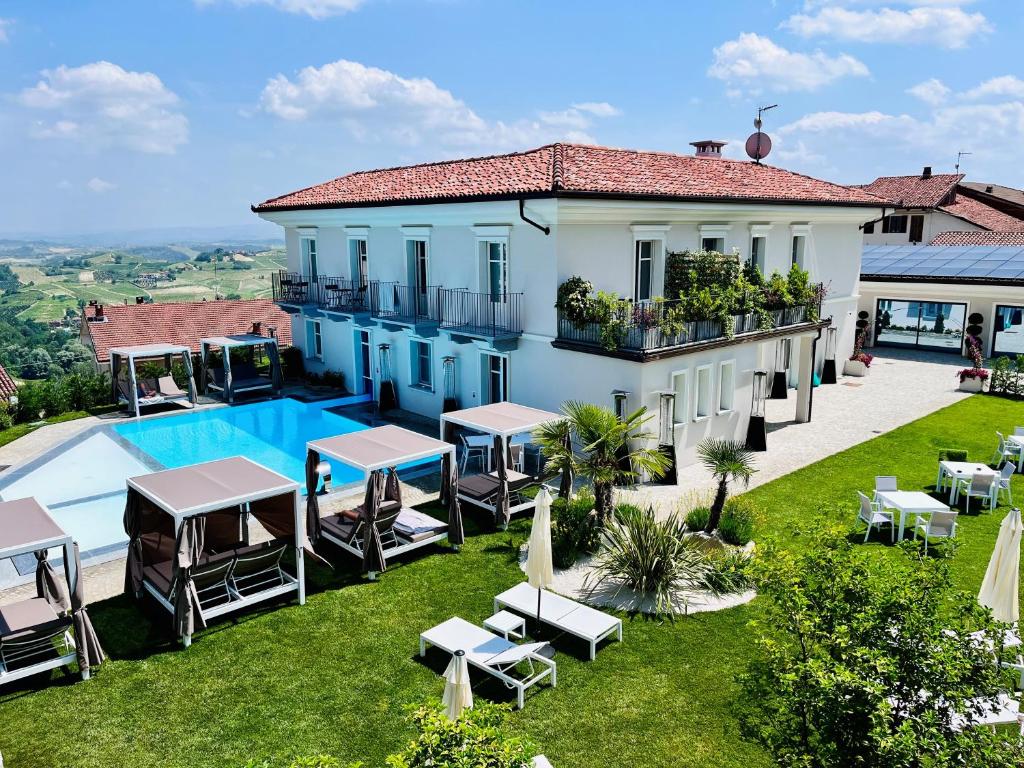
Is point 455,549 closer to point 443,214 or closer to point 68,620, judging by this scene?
point 68,620

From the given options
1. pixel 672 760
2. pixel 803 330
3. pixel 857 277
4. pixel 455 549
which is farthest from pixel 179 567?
pixel 857 277

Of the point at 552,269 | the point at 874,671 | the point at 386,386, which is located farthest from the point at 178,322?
the point at 874,671

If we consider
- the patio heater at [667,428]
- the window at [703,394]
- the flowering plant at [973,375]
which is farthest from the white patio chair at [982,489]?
the flowering plant at [973,375]

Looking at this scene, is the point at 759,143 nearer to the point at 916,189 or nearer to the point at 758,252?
the point at 758,252

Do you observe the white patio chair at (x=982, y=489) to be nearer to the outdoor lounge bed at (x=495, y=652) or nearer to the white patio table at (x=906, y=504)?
the white patio table at (x=906, y=504)

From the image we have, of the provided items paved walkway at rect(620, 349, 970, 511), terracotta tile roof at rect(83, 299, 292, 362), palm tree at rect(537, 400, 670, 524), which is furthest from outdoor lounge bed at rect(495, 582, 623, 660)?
terracotta tile roof at rect(83, 299, 292, 362)

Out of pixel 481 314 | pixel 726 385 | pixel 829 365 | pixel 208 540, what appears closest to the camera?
pixel 208 540

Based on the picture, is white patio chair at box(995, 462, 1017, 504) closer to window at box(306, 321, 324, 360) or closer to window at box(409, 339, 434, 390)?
window at box(409, 339, 434, 390)
